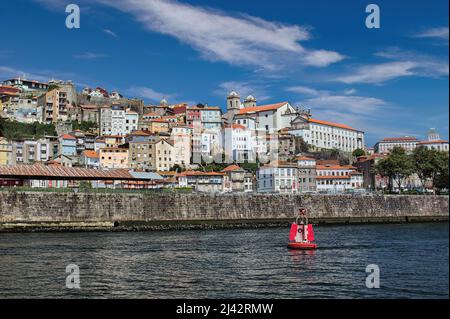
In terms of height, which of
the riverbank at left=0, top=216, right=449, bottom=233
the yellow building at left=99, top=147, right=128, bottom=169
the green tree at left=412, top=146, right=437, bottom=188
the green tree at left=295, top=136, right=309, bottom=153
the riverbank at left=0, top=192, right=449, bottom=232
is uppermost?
the green tree at left=295, top=136, right=309, bottom=153

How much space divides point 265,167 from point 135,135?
30.9m

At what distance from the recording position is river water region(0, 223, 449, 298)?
58.7 feet

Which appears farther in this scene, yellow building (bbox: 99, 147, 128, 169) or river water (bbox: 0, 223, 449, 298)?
yellow building (bbox: 99, 147, 128, 169)

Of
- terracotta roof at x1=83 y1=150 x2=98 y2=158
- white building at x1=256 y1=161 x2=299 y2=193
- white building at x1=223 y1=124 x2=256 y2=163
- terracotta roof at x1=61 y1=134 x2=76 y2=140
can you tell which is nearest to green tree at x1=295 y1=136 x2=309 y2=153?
white building at x1=223 y1=124 x2=256 y2=163

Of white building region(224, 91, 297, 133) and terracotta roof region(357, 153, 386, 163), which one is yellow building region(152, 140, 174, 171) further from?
terracotta roof region(357, 153, 386, 163)

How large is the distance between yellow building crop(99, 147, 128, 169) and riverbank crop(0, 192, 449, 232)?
57.4m

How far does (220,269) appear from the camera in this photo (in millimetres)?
23234

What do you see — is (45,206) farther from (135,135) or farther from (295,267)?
(135,135)

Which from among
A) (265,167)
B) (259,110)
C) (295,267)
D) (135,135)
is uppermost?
(259,110)

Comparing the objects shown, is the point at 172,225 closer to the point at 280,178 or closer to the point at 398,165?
the point at 398,165

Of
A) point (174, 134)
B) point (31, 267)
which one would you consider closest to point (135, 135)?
point (174, 134)

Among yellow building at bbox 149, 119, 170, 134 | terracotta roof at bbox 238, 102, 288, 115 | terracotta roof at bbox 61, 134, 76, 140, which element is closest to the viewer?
terracotta roof at bbox 61, 134, 76, 140

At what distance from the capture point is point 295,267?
23.8m
